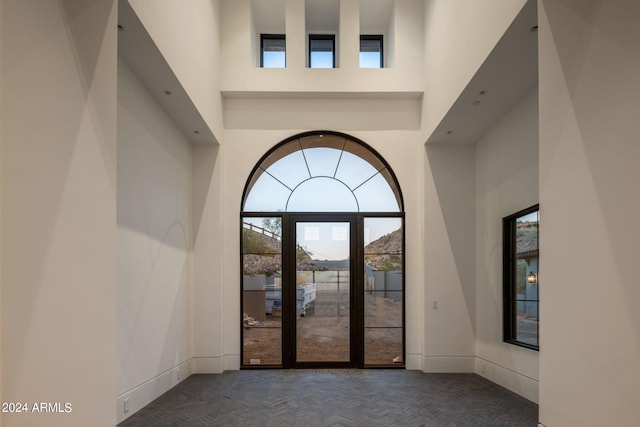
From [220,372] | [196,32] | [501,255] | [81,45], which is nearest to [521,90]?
[501,255]

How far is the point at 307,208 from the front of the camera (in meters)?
8.07

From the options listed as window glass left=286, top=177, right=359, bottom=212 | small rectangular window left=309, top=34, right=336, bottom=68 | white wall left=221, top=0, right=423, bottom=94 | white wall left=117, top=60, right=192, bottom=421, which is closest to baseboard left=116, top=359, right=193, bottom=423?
white wall left=117, top=60, right=192, bottom=421

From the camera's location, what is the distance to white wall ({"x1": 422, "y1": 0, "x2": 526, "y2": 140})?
4.61m

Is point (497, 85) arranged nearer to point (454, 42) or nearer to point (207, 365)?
point (454, 42)

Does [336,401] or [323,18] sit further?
[323,18]

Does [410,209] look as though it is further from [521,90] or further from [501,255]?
[521,90]

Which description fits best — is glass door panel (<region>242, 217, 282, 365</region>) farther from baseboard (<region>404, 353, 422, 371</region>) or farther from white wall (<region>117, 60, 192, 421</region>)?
baseboard (<region>404, 353, 422, 371</region>)

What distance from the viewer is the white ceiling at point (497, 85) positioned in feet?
14.1

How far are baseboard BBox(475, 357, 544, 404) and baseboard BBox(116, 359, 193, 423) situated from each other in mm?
4765

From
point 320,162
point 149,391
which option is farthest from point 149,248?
point 320,162

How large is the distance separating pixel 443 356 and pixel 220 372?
3740 millimetres

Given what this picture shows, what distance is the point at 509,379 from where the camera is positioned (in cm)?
645

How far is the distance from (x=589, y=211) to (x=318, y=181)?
553 cm

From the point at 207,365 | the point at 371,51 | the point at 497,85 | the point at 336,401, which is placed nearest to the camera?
the point at 497,85
